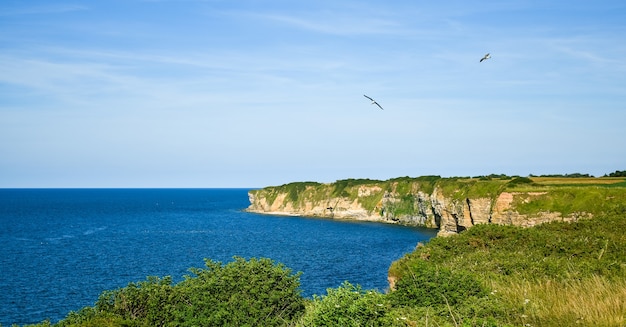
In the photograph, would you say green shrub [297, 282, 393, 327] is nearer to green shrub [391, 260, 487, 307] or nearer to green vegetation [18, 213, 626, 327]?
green vegetation [18, 213, 626, 327]

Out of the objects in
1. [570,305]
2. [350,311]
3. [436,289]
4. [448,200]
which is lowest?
[350,311]

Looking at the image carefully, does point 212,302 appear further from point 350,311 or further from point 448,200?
point 448,200

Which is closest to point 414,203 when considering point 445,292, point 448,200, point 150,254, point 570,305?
point 448,200

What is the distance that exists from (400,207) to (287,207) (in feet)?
177

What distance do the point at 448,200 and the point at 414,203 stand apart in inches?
1134

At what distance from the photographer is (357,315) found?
39.4ft

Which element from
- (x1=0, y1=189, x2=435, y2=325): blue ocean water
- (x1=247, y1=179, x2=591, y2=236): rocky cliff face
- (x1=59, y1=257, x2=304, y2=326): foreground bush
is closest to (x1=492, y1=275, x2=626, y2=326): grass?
(x1=59, y1=257, x2=304, y2=326): foreground bush

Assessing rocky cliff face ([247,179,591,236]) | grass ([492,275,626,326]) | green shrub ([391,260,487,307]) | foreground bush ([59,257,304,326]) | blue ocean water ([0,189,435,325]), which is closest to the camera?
grass ([492,275,626,326])

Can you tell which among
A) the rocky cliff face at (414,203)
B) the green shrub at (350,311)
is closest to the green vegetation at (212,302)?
the green shrub at (350,311)

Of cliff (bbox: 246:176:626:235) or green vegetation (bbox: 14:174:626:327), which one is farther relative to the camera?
cliff (bbox: 246:176:626:235)

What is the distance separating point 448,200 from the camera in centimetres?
10412

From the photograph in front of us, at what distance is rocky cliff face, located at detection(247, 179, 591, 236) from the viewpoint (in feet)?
220

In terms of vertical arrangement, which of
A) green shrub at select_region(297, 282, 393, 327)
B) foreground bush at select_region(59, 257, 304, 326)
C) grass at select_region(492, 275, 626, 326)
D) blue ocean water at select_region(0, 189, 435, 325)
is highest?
grass at select_region(492, 275, 626, 326)

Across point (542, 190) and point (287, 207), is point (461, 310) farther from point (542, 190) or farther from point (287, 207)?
point (287, 207)
